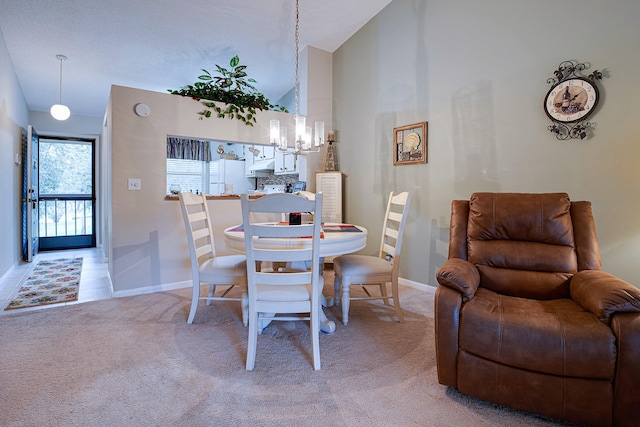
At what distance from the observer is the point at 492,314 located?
1.46 m

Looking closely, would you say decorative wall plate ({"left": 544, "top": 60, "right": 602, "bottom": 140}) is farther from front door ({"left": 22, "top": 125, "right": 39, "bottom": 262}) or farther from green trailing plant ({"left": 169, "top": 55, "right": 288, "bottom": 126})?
front door ({"left": 22, "top": 125, "right": 39, "bottom": 262})

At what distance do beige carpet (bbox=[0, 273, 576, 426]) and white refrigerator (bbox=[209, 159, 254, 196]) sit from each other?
169 inches

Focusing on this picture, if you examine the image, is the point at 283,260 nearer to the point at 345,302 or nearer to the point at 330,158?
the point at 345,302

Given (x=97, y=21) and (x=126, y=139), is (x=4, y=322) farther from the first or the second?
(x=97, y=21)

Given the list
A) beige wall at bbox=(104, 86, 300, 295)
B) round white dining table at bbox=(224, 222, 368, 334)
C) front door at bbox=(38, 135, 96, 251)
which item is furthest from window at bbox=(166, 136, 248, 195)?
round white dining table at bbox=(224, 222, 368, 334)

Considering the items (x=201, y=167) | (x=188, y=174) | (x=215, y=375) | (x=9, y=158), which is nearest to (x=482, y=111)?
(x=215, y=375)

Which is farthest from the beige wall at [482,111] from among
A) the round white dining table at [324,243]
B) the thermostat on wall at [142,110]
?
the thermostat on wall at [142,110]

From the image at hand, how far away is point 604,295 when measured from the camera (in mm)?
1377

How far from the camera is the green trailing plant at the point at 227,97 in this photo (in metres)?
3.44

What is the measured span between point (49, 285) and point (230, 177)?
12.2 feet

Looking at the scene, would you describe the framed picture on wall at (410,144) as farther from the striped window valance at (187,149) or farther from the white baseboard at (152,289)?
the striped window valance at (187,149)

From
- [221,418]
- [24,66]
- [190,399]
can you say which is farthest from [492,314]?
[24,66]

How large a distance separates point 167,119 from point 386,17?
2776mm

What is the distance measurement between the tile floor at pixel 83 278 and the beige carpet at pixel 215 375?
495mm
